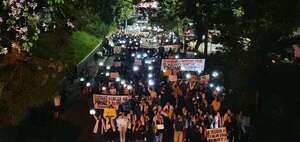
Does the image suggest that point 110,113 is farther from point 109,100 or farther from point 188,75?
point 188,75

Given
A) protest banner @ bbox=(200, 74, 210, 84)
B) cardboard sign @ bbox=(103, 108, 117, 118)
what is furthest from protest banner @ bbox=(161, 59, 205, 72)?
cardboard sign @ bbox=(103, 108, 117, 118)

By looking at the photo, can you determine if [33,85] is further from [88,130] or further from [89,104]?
[89,104]

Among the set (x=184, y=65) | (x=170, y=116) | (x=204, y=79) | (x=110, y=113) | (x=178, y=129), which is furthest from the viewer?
(x=184, y=65)

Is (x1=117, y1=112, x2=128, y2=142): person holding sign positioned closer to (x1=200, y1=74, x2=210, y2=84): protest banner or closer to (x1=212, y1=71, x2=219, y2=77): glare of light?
Result: (x1=200, y1=74, x2=210, y2=84): protest banner

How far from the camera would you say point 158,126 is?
19016 millimetres

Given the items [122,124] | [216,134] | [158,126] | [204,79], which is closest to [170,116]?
[158,126]

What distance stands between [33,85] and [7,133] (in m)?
2.10

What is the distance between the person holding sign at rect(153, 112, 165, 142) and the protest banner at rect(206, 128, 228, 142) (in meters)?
1.62

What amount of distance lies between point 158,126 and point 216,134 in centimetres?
196

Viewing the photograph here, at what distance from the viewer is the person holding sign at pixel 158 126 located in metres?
19.0

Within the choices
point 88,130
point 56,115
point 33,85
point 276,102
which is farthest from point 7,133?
point 276,102

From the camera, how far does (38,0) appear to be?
1589 centimetres

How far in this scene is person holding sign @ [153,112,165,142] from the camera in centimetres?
1900

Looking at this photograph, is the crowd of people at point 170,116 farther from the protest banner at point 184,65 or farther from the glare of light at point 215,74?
the protest banner at point 184,65
